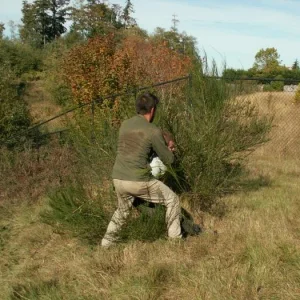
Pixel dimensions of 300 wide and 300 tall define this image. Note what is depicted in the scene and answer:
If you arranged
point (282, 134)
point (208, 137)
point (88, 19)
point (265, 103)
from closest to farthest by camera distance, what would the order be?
point (208, 137)
point (265, 103)
point (282, 134)
point (88, 19)

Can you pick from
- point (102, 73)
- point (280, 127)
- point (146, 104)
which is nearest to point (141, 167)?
point (146, 104)

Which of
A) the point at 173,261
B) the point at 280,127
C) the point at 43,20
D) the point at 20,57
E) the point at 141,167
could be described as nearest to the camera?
the point at 173,261

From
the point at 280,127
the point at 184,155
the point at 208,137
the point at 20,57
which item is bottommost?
the point at 280,127

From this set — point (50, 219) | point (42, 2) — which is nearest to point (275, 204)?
point (50, 219)

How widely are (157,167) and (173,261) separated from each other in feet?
3.45

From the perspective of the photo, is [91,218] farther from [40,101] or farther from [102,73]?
[40,101]

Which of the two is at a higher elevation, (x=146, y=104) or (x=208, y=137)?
(x=146, y=104)

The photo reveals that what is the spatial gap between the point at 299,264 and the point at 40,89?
1185 inches

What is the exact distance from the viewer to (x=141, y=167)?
183 inches

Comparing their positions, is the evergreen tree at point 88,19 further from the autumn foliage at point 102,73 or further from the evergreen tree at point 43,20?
the autumn foliage at point 102,73

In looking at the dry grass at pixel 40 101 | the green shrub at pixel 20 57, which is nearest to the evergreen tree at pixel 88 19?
the green shrub at pixel 20 57

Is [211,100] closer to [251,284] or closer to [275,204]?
[275,204]

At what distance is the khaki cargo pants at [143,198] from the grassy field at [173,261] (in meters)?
0.19

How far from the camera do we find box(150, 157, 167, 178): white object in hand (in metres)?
4.81
